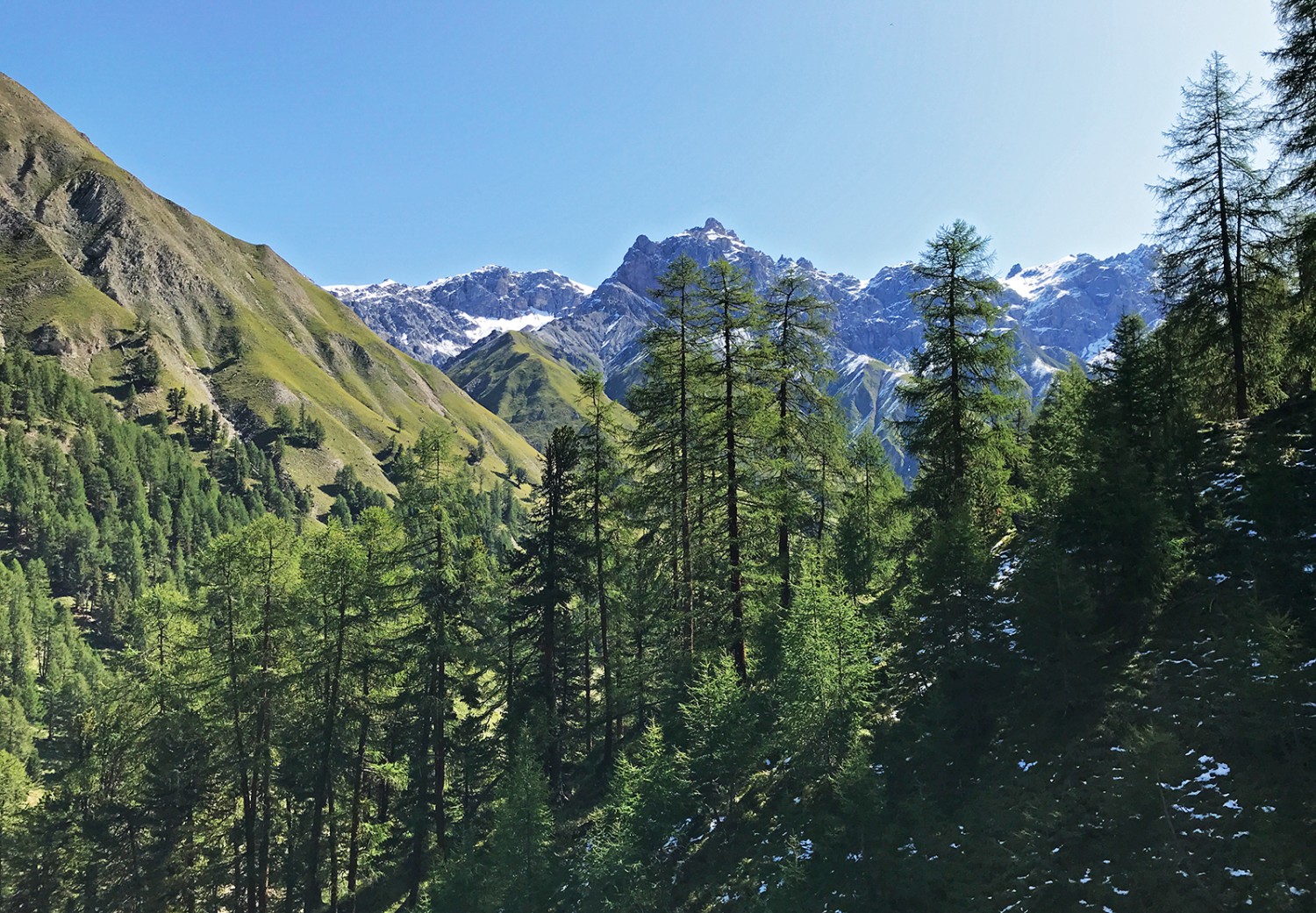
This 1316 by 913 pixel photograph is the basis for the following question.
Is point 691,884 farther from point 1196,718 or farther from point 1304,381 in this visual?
point 1304,381

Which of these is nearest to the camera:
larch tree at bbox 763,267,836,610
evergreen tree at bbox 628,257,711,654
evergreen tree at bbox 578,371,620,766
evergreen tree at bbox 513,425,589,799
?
evergreen tree at bbox 628,257,711,654

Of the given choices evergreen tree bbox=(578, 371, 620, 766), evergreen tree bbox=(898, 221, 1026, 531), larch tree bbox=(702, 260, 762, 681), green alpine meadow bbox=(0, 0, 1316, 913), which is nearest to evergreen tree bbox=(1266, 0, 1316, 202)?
green alpine meadow bbox=(0, 0, 1316, 913)

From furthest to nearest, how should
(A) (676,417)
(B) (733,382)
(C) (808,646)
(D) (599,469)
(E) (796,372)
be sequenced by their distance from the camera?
(D) (599,469) < (E) (796,372) < (A) (676,417) < (B) (733,382) < (C) (808,646)

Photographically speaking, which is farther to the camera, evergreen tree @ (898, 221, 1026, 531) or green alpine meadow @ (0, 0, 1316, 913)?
evergreen tree @ (898, 221, 1026, 531)

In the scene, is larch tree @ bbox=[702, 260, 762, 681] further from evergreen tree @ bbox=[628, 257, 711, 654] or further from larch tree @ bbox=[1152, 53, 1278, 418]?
larch tree @ bbox=[1152, 53, 1278, 418]

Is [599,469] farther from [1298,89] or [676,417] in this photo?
[1298,89]

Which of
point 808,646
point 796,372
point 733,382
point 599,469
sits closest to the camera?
point 808,646

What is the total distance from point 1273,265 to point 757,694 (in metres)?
22.5

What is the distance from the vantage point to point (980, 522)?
22453mm

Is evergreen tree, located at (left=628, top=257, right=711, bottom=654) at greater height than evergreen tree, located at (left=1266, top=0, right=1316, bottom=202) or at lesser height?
lesser

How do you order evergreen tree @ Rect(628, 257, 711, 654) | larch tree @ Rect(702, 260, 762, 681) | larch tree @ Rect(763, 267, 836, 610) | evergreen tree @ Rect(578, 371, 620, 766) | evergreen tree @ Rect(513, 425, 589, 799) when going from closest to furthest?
larch tree @ Rect(702, 260, 762, 681) → evergreen tree @ Rect(628, 257, 711, 654) → larch tree @ Rect(763, 267, 836, 610) → evergreen tree @ Rect(578, 371, 620, 766) → evergreen tree @ Rect(513, 425, 589, 799)

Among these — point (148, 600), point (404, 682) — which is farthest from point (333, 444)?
point (404, 682)

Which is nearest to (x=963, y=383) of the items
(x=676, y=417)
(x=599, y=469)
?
(x=676, y=417)

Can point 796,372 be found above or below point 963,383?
above
